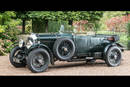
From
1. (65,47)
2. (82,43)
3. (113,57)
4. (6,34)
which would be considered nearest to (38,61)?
(65,47)

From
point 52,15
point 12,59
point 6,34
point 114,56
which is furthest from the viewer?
point 52,15

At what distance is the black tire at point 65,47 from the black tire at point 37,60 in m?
0.27

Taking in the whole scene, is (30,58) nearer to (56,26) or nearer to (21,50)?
(21,50)

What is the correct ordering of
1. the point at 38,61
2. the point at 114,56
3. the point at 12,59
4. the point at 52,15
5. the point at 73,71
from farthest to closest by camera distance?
1. the point at 52,15
2. the point at 114,56
3. the point at 12,59
4. the point at 73,71
5. the point at 38,61

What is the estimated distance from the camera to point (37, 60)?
529 centimetres

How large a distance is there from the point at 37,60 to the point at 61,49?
710 millimetres

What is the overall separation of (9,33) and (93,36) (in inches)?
198

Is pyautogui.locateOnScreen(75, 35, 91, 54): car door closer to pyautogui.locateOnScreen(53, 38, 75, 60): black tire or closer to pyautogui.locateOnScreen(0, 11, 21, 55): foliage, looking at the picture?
pyautogui.locateOnScreen(53, 38, 75, 60): black tire

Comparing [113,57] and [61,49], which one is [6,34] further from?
[113,57]

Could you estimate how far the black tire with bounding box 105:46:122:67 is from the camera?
626 centimetres

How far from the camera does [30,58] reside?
16.9ft

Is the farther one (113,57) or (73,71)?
(113,57)

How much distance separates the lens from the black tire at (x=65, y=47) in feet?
18.0
